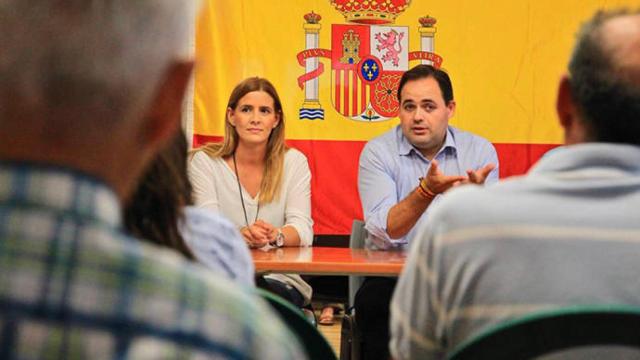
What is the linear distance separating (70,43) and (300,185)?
3419mm

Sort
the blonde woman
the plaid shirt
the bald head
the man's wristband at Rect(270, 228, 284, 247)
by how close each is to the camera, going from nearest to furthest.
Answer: the plaid shirt < the bald head < the man's wristband at Rect(270, 228, 284, 247) < the blonde woman

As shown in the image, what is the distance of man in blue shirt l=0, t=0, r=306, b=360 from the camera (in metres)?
0.55

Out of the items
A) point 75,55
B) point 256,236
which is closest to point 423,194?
point 256,236

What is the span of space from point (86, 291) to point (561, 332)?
0.69 metres

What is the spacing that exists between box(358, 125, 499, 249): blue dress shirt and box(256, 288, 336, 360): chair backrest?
245cm

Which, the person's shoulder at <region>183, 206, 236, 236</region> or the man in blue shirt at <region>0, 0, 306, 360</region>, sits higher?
the man in blue shirt at <region>0, 0, 306, 360</region>

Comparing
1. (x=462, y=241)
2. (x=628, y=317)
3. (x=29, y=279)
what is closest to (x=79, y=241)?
(x=29, y=279)

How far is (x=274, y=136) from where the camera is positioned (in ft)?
13.3

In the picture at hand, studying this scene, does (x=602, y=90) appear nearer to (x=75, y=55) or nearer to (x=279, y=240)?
(x=75, y=55)

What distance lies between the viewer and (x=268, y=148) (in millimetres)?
4059

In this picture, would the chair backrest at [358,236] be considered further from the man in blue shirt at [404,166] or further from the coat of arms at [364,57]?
the coat of arms at [364,57]

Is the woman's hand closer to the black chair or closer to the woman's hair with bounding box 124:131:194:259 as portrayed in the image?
the black chair

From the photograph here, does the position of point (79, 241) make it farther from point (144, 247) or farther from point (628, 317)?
point (628, 317)

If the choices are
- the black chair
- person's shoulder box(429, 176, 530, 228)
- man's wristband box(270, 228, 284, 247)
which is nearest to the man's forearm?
the black chair
